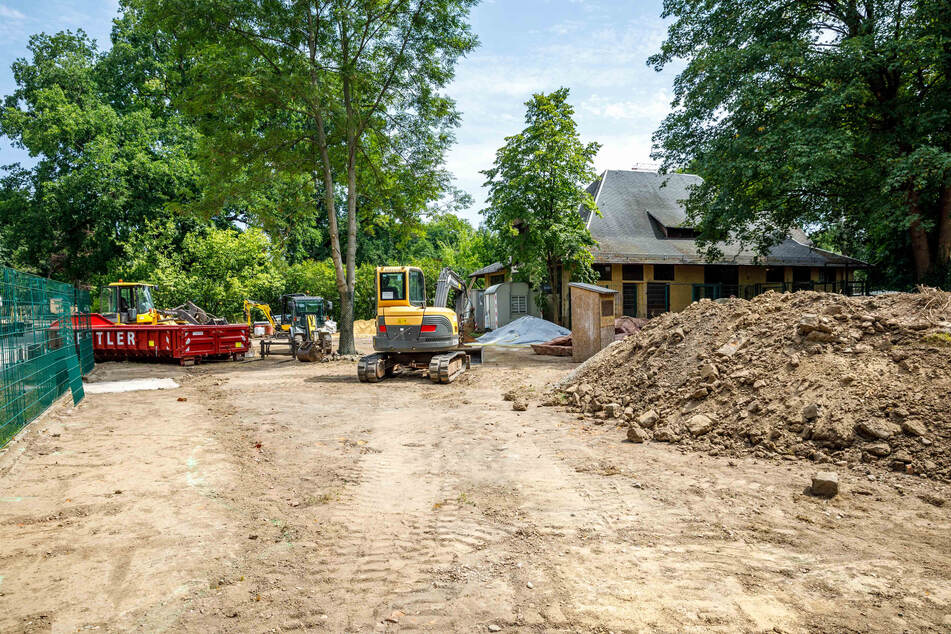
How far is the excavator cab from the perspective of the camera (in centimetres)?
1964

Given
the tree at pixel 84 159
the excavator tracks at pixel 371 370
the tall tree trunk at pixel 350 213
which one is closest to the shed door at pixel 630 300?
the tall tree trunk at pixel 350 213

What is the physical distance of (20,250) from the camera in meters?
34.3

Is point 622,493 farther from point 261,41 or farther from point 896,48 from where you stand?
point 261,41

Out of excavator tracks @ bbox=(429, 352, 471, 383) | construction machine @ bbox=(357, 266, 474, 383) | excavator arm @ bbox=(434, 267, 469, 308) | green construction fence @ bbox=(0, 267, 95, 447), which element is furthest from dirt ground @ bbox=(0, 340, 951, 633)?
excavator arm @ bbox=(434, 267, 469, 308)

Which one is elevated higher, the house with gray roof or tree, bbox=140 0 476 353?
tree, bbox=140 0 476 353

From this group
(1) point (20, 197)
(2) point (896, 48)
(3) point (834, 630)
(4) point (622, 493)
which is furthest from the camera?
(1) point (20, 197)

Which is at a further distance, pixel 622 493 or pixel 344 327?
pixel 344 327

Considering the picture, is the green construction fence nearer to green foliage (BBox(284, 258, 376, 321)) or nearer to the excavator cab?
the excavator cab

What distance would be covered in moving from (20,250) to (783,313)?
4228cm

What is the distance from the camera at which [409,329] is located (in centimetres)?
1348

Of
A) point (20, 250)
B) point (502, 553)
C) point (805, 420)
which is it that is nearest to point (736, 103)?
point (805, 420)

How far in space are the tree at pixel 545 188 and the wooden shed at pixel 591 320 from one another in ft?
18.0

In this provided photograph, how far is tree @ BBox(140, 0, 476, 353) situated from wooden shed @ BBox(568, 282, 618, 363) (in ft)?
26.6

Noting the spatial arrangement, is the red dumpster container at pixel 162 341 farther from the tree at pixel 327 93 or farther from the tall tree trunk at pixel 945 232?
the tall tree trunk at pixel 945 232
